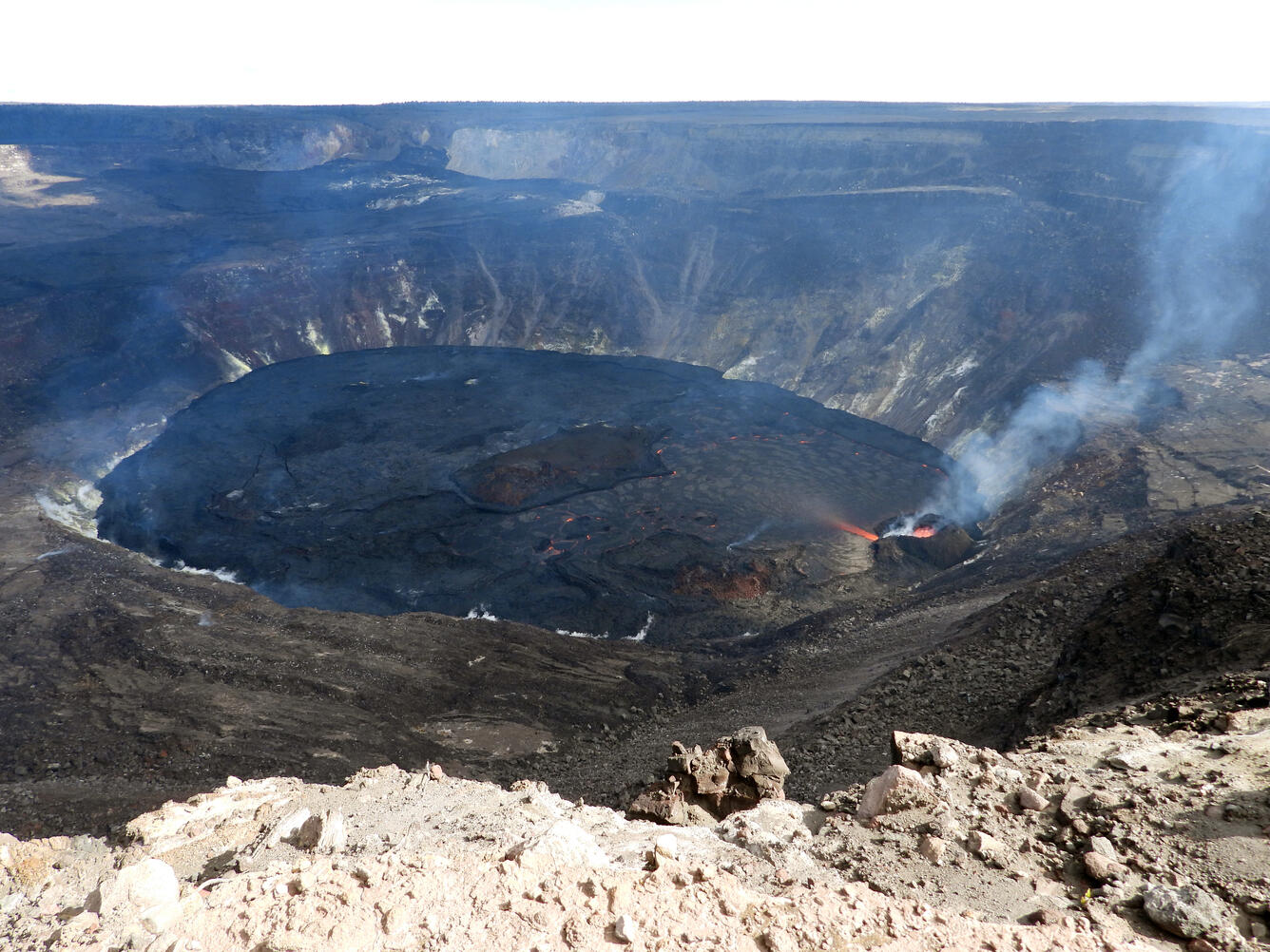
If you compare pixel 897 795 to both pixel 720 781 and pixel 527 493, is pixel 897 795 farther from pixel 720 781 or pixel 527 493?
pixel 527 493

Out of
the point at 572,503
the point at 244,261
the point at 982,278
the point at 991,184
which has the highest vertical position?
the point at 991,184

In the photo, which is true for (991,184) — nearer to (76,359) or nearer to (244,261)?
(244,261)

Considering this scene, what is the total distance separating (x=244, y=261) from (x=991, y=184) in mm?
54477

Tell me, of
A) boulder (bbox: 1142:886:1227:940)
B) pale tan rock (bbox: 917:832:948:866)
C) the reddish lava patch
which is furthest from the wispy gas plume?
boulder (bbox: 1142:886:1227:940)

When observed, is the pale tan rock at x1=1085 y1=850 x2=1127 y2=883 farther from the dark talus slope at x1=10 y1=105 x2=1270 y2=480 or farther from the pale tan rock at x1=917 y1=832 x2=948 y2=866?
the dark talus slope at x1=10 y1=105 x2=1270 y2=480

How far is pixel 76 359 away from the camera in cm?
4959

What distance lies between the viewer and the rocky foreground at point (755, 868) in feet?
18.5

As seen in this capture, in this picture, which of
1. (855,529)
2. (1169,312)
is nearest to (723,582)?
(855,529)

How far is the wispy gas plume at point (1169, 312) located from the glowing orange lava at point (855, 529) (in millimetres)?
3671

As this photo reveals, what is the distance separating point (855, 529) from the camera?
34031mm

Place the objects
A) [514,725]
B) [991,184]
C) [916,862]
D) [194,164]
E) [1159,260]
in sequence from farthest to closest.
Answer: [194,164] < [991,184] < [1159,260] < [514,725] < [916,862]

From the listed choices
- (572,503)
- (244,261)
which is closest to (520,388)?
(572,503)

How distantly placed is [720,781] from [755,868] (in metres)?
3.93

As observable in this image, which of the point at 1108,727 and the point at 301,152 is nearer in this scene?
the point at 1108,727
